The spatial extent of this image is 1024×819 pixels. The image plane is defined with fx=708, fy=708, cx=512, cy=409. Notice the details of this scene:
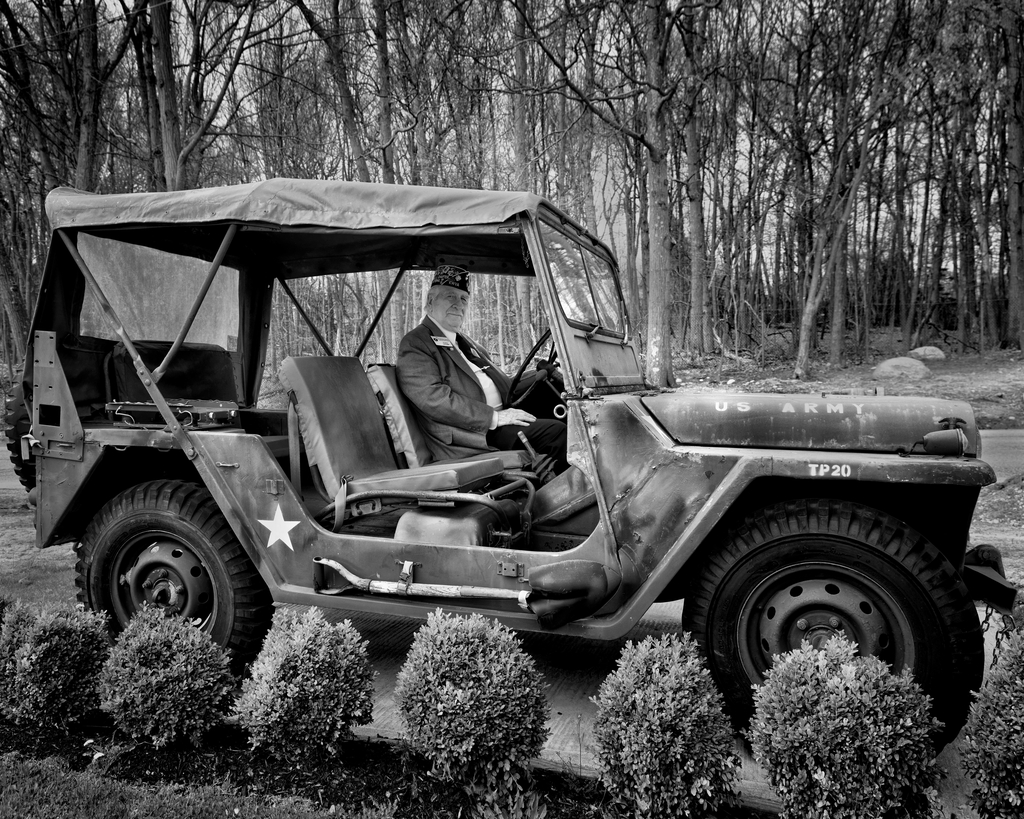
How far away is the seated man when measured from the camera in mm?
4031

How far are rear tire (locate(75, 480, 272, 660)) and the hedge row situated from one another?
1.57 feet

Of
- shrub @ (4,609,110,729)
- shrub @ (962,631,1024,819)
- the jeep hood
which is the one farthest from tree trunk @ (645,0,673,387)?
shrub @ (4,609,110,729)

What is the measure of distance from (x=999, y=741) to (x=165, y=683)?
10.1 ft

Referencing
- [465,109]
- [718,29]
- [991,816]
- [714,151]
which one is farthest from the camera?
[714,151]

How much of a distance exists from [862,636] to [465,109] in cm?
1393

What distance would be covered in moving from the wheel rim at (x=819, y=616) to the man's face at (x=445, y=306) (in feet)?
7.86

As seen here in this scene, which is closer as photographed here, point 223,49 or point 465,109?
point 223,49

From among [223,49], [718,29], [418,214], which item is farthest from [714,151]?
[418,214]

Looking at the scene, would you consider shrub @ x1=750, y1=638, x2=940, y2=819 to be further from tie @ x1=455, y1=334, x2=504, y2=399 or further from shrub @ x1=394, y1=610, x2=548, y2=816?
tie @ x1=455, y1=334, x2=504, y2=399

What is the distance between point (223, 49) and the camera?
37.9 feet

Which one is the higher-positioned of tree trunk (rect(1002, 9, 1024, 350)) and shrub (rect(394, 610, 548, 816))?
tree trunk (rect(1002, 9, 1024, 350))

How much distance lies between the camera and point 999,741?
7.47 feet

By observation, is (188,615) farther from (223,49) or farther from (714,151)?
(714,151)

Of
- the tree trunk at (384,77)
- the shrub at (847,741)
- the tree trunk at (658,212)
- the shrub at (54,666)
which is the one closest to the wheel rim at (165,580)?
the shrub at (54,666)
